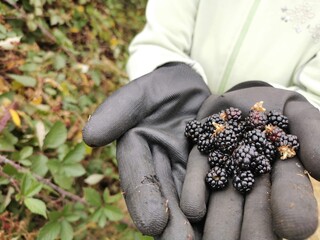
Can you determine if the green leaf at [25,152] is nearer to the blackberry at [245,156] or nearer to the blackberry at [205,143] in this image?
the blackberry at [205,143]

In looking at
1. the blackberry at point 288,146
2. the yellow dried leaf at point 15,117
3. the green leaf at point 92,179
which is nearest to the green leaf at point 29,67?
the yellow dried leaf at point 15,117

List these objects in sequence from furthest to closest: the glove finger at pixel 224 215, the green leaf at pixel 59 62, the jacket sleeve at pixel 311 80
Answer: the green leaf at pixel 59 62 < the jacket sleeve at pixel 311 80 < the glove finger at pixel 224 215

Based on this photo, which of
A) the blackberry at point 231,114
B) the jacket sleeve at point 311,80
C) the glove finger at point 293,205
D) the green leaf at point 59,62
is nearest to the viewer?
the glove finger at point 293,205

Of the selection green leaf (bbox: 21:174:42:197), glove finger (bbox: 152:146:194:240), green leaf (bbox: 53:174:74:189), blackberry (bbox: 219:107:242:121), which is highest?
blackberry (bbox: 219:107:242:121)

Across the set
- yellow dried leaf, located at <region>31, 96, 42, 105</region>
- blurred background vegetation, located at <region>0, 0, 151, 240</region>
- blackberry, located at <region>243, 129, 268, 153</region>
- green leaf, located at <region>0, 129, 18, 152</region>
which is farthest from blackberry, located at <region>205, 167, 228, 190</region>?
yellow dried leaf, located at <region>31, 96, 42, 105</region>

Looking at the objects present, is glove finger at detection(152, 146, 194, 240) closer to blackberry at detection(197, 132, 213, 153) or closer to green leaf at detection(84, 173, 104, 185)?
blackberry at detection(197, 132, 213, 153)

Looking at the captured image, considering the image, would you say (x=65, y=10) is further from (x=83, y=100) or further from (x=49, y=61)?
(x=83, y=100)
